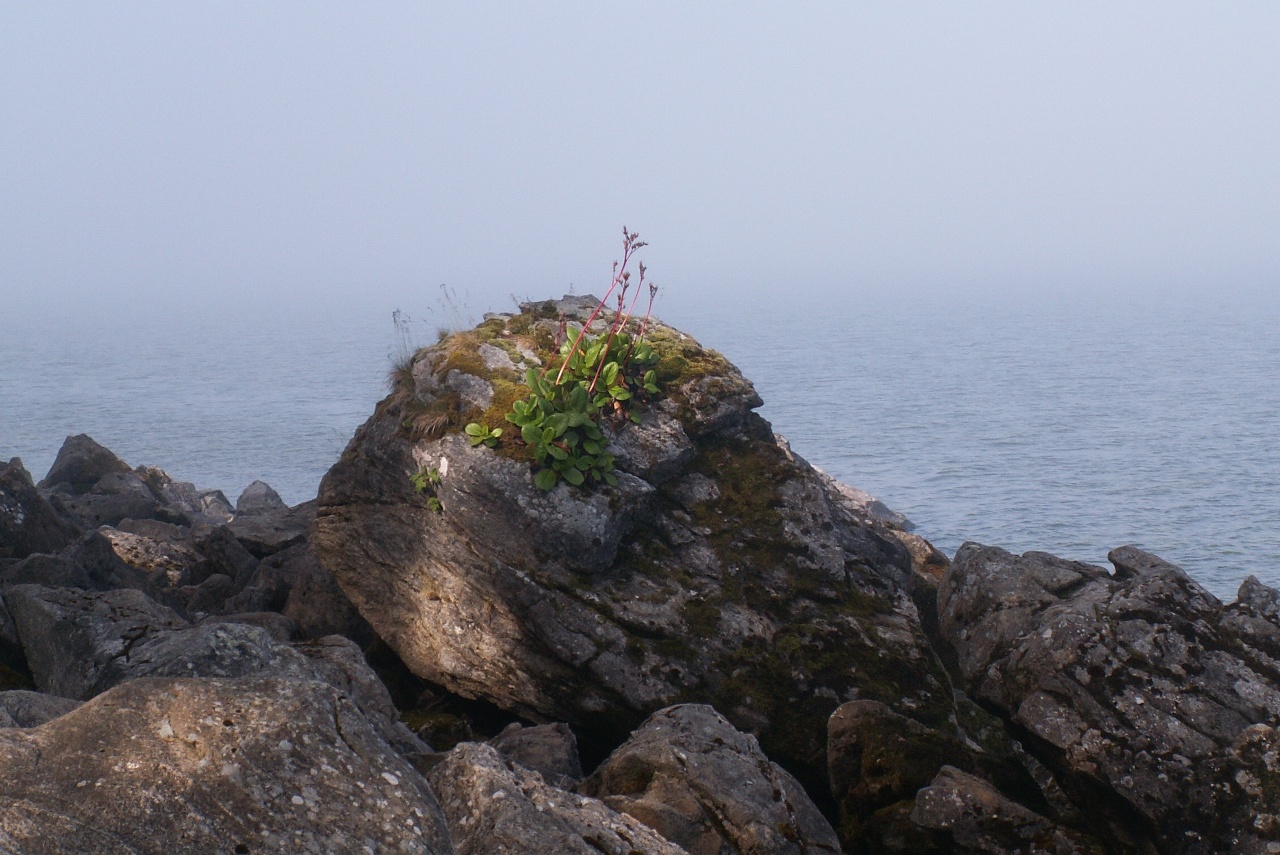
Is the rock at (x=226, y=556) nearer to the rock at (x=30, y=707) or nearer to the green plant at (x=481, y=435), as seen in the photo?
the green plant at (x=481, y=435)

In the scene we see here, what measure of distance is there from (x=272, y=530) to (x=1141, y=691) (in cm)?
1406

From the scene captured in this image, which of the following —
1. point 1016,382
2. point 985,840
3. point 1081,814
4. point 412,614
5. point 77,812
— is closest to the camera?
A: point 77,812

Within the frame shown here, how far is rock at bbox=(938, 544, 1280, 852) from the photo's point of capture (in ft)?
30.9

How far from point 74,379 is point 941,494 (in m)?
97.4

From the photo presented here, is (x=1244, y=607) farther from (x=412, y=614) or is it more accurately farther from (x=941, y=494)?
(x=941, y=494)

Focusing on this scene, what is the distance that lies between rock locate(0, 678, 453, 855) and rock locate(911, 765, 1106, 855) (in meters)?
4.99

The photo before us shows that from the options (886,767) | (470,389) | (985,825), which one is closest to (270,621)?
(470,389)

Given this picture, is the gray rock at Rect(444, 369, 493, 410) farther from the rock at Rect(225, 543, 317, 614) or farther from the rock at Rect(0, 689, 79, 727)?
the rock at Rect(0, 689, 79, 727)

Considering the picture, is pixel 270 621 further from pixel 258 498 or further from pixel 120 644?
pixel 258 498

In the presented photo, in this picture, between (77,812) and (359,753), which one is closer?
(77,812)

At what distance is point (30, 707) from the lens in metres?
8.05

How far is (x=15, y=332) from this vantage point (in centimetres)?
19038

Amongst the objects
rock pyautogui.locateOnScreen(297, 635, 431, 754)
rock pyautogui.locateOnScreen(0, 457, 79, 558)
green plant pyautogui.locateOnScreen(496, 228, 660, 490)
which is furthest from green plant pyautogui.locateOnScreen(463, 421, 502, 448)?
rock pyautogui.locateOnScreen(0, 457, 79, 558)

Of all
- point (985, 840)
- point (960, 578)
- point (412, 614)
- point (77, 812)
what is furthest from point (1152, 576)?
point (77, 812)
